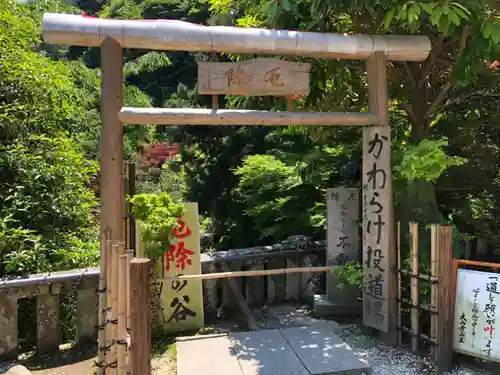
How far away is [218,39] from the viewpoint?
13.5ft

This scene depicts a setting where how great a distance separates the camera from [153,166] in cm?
1761

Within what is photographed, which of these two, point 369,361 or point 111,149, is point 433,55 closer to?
point 369,361

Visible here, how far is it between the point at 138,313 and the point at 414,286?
9.46 ft

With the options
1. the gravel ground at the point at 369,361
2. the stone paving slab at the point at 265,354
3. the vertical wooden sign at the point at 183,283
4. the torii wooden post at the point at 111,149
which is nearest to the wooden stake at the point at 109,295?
the torii wooden post at the point at 111,149

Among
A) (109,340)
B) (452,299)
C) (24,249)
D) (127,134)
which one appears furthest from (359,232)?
(127,134)

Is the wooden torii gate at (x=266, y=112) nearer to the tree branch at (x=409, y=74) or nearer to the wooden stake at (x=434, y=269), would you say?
the wooden stake at (x=434, y=269)

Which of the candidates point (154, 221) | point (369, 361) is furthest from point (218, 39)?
point (369, 361)

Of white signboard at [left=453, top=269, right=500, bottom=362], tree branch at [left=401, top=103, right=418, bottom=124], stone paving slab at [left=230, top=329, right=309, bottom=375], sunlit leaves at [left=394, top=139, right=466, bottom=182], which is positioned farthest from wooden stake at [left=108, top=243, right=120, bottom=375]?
tree branch at [left=401, top=103, right=418, bottom=124]

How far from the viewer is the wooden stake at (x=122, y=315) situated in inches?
107

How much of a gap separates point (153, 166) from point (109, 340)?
1516cm

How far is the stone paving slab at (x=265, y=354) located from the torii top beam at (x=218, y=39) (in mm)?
2983

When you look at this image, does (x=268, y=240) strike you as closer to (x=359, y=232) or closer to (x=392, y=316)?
(x=359, y=232)

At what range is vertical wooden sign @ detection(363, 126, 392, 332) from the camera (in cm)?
452

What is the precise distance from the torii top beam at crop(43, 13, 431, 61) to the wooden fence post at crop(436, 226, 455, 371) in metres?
2.00
